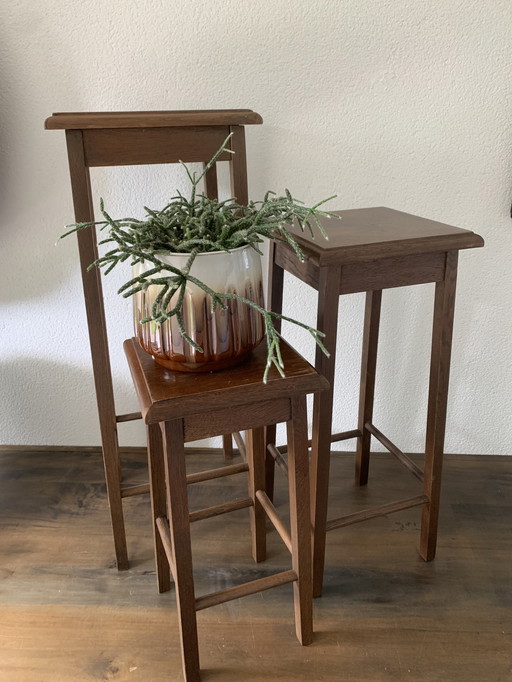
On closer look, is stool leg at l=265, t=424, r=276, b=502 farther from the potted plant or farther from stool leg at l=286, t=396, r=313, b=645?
the potted plant

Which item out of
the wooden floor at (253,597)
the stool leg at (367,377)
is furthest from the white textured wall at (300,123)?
the wooden floor at (253,597)

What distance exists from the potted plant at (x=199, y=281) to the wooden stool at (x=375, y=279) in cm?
15

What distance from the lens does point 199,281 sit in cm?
104

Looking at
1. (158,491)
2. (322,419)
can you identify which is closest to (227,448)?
(158,491)

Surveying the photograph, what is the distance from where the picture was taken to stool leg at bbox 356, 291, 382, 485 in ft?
5.65

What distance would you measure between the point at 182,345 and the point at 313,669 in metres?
0.78

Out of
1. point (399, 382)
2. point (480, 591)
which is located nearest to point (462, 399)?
point (399, 382)

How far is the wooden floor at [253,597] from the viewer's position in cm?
A: 130

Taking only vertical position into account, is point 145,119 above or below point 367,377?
above

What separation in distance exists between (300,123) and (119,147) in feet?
2.05

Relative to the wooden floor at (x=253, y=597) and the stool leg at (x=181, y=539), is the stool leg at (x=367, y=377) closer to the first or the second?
the wooden floor at (x=253, y=597)

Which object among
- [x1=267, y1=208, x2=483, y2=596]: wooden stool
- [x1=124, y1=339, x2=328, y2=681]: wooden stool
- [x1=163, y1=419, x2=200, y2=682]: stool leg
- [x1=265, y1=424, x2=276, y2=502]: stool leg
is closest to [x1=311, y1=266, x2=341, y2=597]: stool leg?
[x1=267, y1=208, x2=483, y2=596]: wooden stool

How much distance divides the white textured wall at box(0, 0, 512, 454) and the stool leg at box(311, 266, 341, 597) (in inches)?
23.8

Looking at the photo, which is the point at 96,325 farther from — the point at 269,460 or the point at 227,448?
the point at 227,448
